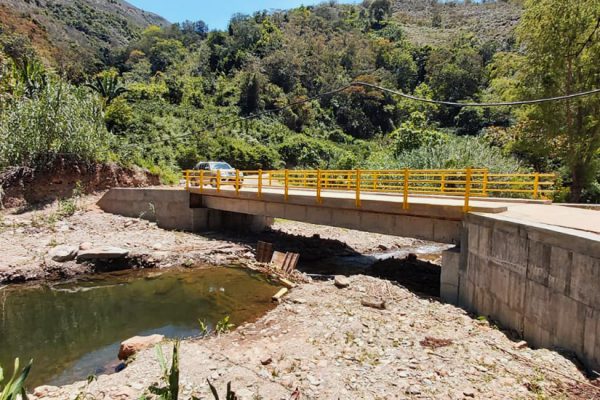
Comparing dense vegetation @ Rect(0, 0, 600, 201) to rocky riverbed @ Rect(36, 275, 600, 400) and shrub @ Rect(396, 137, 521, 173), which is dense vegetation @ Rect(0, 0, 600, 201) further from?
rocky riverbed @ Rect(36, 275, 600, 400)

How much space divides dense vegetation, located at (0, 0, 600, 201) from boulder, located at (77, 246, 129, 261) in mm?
8312

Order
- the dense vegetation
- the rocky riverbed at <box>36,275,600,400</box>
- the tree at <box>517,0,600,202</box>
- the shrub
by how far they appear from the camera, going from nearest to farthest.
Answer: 1. the rocky riverbed at <box>36,275,600,400</box>
2. the tree at <box>517,0,600,202</box>
3. the dense vegetation
4. the shrub

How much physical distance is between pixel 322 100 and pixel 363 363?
60.7 meters

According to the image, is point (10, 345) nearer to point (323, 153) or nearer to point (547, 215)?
point (547, 215)

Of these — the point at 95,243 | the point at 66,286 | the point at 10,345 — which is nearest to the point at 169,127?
the point at 95,243

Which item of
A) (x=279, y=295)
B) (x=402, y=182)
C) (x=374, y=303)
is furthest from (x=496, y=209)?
(x=402, y=182)

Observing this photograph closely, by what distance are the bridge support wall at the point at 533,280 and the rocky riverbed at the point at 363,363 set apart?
41cm

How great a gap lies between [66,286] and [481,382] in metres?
12.7

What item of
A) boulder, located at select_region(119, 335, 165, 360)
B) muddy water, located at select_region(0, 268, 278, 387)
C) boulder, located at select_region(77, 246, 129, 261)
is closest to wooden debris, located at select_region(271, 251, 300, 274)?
muddy water, located at select_region(0, 268, 278, 387)

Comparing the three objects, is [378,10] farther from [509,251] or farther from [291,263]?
[509,251]

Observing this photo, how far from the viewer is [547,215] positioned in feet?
31.8

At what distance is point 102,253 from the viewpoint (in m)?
14.4

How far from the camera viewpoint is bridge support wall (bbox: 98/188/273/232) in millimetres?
19406

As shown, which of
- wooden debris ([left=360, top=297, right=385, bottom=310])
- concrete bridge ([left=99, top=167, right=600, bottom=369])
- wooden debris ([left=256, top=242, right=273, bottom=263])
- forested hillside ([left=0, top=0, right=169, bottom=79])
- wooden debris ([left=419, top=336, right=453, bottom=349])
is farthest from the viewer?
forested hillside ([left=0, top=0, right=169, bottom=79])
